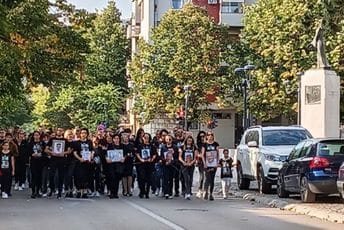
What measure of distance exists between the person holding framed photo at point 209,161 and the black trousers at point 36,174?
4.49 metres

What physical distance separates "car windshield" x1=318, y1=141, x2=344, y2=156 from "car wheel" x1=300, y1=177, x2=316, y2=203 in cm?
76

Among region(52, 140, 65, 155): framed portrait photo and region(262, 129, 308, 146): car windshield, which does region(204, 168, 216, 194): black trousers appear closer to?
region(262, 129, 308, 146): car windshield

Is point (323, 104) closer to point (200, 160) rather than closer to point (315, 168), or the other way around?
point (200, 160)

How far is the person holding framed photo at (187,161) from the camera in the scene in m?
22.9

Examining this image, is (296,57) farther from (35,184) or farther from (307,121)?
(35,184)

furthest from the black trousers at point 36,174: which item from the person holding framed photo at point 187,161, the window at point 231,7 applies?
the window at point 231,7

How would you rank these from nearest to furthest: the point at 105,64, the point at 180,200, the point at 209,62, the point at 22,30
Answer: the point at 180,200 → the point at 22,30 → the point at 209,62 → the point at 105,64

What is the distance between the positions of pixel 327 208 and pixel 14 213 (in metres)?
6.77

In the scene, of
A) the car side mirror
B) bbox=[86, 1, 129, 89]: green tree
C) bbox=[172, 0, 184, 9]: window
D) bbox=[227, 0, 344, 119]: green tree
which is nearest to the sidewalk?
the car side mirror

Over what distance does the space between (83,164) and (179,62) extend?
37593 millimetres

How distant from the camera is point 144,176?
23.6m

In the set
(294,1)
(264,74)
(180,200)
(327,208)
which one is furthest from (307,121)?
(264,74)

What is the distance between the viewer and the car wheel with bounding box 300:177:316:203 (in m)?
19.9

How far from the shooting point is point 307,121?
102 ft
